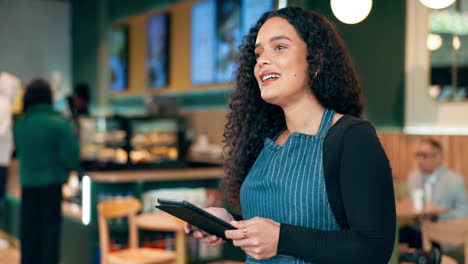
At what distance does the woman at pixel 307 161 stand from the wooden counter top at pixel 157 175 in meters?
3.43

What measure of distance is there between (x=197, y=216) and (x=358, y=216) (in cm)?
41

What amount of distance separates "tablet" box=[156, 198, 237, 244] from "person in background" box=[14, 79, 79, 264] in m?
3.27

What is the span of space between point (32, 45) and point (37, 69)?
509mm

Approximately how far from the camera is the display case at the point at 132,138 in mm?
7078

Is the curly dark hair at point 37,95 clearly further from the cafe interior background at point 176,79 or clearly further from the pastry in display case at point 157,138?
the pastry in display case at point 157,138

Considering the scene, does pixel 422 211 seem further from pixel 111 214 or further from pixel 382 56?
pixel 111 214

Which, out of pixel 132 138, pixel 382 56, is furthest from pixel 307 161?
pixel 132 138

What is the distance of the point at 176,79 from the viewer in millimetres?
8930

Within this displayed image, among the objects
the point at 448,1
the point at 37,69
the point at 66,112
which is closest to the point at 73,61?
the point at 37,69

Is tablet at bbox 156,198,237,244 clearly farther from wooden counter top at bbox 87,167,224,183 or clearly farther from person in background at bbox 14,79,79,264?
wooden counter top at bbox 87,167,224,183

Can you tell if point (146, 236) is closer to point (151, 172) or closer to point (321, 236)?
point (151, 172)

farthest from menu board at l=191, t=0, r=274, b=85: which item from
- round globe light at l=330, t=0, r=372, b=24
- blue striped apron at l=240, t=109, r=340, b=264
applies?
Result: blue striped apron at l=240, t=109, r=340, b=264

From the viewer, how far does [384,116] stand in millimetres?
6180

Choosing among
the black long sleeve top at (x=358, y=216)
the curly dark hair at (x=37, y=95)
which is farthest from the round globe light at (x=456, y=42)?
the black long sleeve top at (x=358, y=216)
